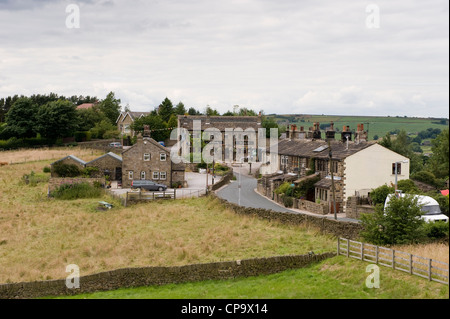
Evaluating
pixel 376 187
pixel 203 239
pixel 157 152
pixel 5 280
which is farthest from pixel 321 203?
pixel 5 280

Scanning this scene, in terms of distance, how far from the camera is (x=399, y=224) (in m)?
30.4

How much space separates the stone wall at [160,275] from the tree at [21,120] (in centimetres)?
7630

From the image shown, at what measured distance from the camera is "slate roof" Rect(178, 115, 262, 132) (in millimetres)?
102312

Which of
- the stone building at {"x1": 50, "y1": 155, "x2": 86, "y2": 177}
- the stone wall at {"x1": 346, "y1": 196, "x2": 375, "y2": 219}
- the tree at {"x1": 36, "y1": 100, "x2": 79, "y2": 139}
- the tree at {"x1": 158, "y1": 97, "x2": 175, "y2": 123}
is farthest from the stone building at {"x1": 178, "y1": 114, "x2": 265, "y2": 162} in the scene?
the stone wall at {"x1": 346, "y1": 196, "x2": 375, "y2": 219}

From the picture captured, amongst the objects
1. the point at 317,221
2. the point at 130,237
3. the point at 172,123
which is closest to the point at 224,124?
the point at 172,123

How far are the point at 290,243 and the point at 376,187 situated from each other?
18093 mm

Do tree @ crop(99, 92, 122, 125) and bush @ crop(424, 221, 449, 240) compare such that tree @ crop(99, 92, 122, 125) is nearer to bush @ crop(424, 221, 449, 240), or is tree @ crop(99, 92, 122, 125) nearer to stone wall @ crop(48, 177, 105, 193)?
stone wall @ crop(48, 177, 105, 193)

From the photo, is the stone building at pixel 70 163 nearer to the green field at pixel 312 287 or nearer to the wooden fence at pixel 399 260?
the green field at pixel 312 287

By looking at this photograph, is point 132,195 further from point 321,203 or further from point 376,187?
point 376,187

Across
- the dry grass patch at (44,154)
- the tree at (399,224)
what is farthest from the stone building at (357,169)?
the dry grass patch at (44,154)

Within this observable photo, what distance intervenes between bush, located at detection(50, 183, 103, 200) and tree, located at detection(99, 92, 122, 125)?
258 ft

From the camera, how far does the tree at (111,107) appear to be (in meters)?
142
